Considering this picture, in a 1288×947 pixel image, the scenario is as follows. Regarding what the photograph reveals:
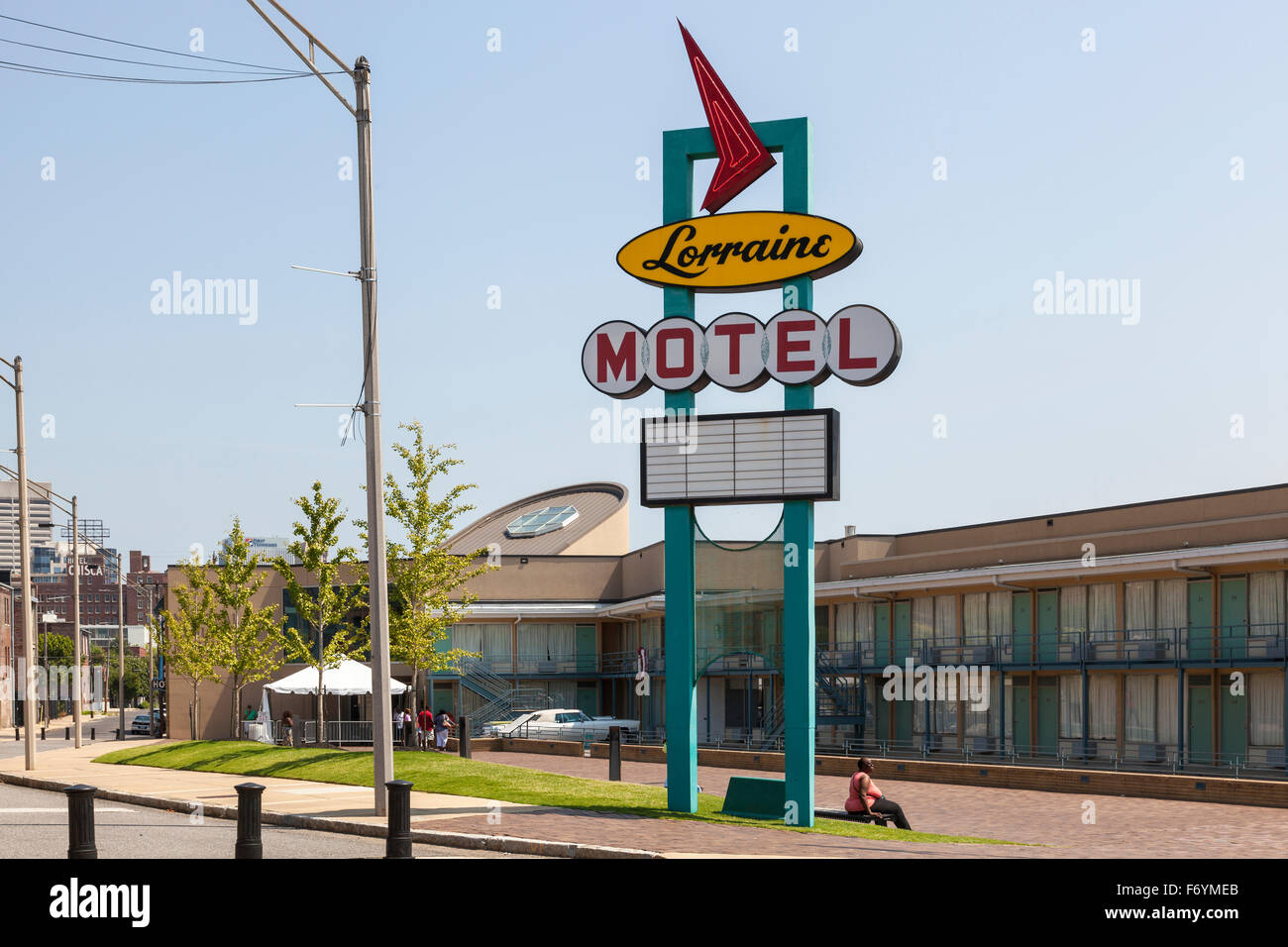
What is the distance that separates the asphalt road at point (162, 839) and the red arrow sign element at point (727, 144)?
10.8m

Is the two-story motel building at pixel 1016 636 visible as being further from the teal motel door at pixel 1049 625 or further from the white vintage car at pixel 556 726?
the white vintage car at pixel 556 726

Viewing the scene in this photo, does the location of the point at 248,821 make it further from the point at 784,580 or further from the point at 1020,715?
the point at 1020,715

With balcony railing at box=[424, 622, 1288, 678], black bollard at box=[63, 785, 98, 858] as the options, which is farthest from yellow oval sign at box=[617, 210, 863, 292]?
black bollard at box=[63, 785, 98, 858]

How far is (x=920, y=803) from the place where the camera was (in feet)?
94.8

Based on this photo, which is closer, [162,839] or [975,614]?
[162,839]

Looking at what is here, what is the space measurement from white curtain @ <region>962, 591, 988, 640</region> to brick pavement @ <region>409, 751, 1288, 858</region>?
1066 centimetres

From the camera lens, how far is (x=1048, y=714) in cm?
4241

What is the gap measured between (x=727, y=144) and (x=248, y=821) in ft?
42.4

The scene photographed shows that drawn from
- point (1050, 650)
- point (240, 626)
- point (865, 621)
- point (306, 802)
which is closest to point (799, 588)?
point (306, 802)

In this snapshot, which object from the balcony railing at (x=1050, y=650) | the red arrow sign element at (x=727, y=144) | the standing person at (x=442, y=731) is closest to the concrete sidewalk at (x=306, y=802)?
the balcony railing at (x=1050, y=650)

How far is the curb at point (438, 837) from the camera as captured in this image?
1712cm

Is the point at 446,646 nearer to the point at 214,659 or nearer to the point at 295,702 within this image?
the point at 295,702
